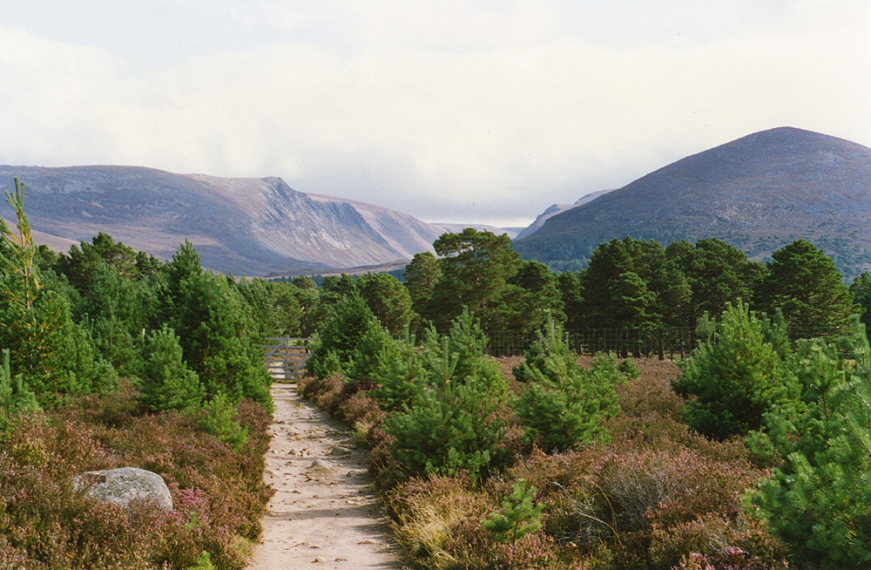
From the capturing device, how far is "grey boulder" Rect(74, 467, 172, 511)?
679 cm

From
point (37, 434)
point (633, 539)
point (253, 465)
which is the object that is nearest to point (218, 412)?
point (253, 465)

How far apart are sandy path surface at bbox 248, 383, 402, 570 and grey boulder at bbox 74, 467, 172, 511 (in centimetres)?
140

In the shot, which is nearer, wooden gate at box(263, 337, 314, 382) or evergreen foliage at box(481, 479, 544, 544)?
evergreen foliage at box(481, 479, 544, 544)

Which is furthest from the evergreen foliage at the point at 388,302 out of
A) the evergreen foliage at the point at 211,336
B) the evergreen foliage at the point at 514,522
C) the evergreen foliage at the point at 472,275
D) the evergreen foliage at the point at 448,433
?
the evergreen foliage at the point at 514,522

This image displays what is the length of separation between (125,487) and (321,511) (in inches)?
146

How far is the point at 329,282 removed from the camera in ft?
307

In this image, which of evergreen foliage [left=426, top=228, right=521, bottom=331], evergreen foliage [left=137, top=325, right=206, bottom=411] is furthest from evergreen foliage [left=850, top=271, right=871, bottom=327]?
evergreen foliage [left=137, top=325, right=206, bottom=411]

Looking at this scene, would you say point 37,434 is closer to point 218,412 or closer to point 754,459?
point 218,412

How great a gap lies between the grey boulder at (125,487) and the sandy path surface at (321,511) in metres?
1.40

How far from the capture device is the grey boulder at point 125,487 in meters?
6.79

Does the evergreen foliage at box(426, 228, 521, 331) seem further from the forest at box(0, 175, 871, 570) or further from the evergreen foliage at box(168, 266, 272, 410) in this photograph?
the evergreen foliage at box(168, 266, 272, 410)

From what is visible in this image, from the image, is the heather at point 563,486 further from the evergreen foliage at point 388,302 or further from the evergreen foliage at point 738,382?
the evergreen foliage at point 388,302

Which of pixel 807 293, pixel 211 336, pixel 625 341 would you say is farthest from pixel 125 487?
pixel 807 293

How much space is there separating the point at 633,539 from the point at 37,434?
23.1ft
